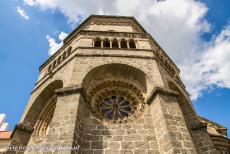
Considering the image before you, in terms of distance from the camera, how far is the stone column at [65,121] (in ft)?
21.0

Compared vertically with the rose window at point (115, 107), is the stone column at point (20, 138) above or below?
below

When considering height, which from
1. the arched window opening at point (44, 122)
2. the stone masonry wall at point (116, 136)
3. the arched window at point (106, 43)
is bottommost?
the stone masonry wall at point (116, 136)

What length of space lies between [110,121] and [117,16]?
9248mm

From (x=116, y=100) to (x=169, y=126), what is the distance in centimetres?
319

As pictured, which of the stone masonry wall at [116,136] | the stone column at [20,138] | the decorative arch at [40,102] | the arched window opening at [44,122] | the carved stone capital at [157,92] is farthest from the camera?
the decorative arch at [40,102]

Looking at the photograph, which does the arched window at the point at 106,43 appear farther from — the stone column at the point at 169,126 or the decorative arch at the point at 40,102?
the stone column at the point at 169,126

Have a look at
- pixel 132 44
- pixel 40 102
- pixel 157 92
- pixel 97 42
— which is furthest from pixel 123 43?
pixel 40 102

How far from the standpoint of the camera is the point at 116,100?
971 centimetres

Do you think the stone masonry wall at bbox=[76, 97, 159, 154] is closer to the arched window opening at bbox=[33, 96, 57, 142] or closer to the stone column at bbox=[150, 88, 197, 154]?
the stone column at bbox=[150, 88, 197, 154]

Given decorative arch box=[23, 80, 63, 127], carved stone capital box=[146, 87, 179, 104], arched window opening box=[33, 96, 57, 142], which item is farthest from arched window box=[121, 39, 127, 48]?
arched window opening box=[33, 96, 57, 142]

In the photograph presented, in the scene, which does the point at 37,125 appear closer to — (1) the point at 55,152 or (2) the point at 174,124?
(1) the point at 55,152

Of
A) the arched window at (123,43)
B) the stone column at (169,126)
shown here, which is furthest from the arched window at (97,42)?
the stone column at (169,126)

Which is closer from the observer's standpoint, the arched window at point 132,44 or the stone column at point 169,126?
the stone column at point 169,126

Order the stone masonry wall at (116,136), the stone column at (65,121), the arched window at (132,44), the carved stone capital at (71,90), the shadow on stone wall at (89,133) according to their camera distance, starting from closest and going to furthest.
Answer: the stone column at (65,121), the shadow on stone wall at (89,133), the stone masonry wall at (116,136), the carved stone capital at (71,90), the arched window at (132,44)
